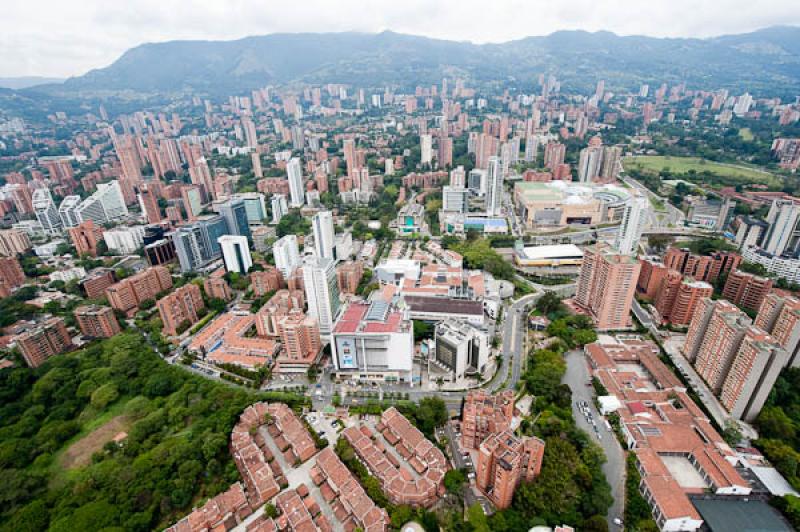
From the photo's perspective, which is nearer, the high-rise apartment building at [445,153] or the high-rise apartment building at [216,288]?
the high-rise apartment building at [216,288]

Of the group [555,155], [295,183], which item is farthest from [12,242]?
[555,155]

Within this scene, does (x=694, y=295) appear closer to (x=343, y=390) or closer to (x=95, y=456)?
(x=343, y=390)

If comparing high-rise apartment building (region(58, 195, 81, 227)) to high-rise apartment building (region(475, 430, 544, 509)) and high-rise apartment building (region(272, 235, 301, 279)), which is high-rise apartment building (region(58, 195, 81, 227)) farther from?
high-rise apartment building (region(475, 430, 544, 509))

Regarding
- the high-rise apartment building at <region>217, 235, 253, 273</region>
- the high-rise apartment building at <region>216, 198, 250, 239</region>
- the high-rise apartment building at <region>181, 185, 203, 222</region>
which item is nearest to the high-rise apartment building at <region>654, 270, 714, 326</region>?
the high-rise apartment building at <region>217, 235, 253, 273</region>

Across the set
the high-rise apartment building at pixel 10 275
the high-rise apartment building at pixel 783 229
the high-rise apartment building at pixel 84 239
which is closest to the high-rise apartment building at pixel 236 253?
the high-rise apartment building at pixel 84 239

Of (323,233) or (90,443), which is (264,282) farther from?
(90,443)

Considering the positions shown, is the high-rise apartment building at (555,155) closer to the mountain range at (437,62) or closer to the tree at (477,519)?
the tree at (477,519)
